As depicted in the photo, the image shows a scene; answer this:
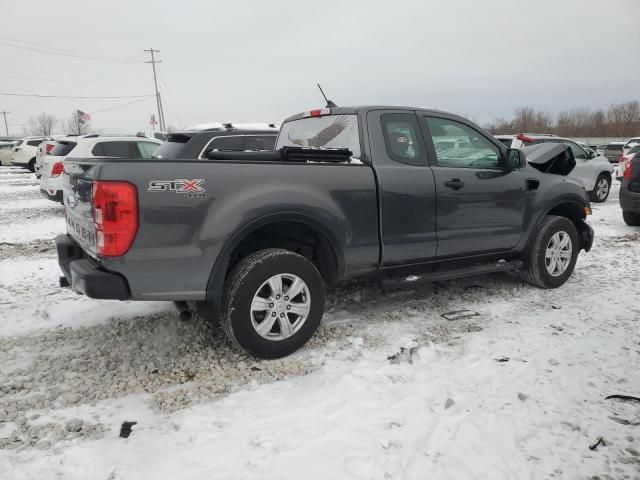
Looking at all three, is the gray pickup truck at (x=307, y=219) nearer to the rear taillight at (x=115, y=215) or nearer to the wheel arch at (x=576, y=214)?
the rear taillight at (x=115, y=215)

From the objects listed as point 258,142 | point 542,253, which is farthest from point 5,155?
point 542,253

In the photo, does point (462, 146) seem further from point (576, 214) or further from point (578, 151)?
point (578, 151)

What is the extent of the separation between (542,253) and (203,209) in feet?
11.6

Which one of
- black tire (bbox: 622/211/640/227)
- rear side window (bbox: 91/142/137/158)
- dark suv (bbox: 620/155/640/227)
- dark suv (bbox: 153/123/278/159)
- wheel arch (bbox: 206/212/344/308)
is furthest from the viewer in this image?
rear side window (bbox: 91/142/137/158)

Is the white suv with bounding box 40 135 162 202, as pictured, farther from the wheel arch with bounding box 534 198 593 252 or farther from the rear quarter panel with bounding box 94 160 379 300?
the wheel arch with bounding box 534 198 593 252

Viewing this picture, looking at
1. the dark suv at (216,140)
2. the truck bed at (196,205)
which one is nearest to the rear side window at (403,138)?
the truck bed at (196,205)

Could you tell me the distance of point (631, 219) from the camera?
867 centimetres

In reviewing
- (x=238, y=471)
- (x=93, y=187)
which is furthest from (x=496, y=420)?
(x=93, y=187)

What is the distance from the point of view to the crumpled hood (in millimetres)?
4895

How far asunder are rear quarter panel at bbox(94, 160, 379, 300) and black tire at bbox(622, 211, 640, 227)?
751 cm

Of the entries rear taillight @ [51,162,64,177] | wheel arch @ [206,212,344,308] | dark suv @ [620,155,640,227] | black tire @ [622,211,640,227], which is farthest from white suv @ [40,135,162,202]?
black tire @ [622,211,640,227]

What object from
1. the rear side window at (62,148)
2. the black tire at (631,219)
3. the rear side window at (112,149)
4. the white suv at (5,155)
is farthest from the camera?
the white suv at (5,155)

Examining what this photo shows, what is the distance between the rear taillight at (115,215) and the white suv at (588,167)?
11.1m

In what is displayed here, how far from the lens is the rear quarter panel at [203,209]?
2846mm
